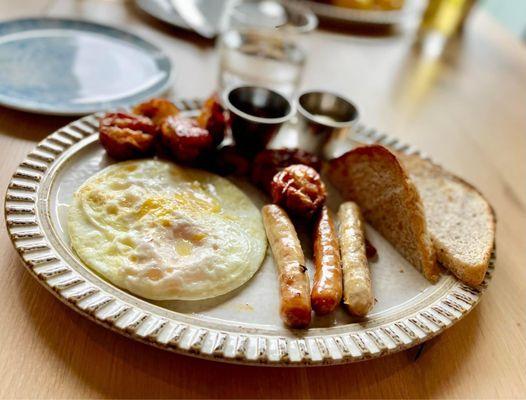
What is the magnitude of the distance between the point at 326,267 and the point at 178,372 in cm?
57

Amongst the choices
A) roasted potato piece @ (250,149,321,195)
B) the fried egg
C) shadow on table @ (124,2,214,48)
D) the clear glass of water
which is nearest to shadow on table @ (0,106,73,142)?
the fried egg

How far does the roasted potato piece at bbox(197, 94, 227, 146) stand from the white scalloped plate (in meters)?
0.55

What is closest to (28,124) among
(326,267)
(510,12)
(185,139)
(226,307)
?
(185,139)

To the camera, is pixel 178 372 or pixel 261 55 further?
pixel 261 55

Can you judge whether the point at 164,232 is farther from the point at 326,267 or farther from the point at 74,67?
the point at 74,67

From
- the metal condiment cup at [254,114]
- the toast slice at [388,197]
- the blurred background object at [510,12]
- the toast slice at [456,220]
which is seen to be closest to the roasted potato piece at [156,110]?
the metal condiment cup at [254,114]

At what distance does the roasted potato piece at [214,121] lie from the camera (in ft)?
7.09

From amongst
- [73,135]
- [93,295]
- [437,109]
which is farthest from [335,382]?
[437,109]

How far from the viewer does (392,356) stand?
5.37 ft

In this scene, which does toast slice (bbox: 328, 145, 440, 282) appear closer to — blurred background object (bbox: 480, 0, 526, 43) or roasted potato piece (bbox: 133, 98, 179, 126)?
roasted potato piece (bbox: 133, 98, 179, 126)

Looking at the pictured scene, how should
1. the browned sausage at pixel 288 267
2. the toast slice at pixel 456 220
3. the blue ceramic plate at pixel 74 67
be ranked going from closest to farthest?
the browned sausage at pixel 288 267
the toast slice at pixel 456 220
the blue ceramic plate at pixel 74 67

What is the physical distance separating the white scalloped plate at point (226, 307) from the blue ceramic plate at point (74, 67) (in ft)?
1.81

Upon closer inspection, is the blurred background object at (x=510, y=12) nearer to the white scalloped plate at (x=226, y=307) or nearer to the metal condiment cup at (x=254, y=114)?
the metal condiment cup at (x=254, y=114)

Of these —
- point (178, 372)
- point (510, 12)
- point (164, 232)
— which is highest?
point (164, 232)
